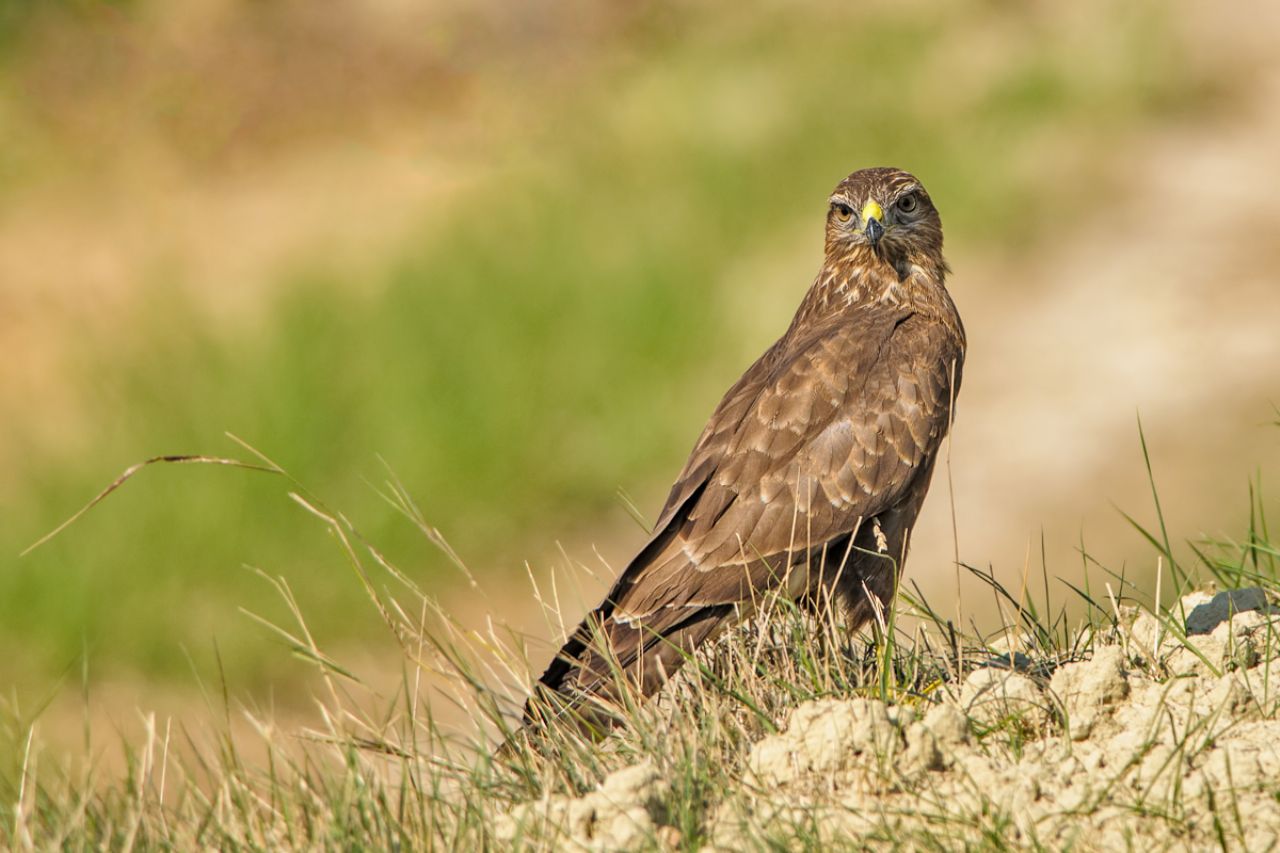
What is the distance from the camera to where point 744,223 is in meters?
12.6

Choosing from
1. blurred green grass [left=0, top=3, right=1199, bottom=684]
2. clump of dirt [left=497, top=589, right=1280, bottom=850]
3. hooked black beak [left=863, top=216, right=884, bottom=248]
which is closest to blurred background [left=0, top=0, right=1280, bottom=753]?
blurred green grass [left=0, top=3, right=1199, bottom=684]

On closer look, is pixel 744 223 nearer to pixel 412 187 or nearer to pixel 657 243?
pixel 657 243

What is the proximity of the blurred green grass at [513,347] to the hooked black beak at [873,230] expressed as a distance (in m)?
4.90

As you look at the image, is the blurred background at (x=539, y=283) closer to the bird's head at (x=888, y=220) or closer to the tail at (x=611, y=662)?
the bird's head at (x=888, y=220)

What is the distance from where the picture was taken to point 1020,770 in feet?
10.6

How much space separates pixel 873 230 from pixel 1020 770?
2.37 metres

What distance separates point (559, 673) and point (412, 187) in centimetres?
1166

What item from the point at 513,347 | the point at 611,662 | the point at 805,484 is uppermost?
the point at 513,347

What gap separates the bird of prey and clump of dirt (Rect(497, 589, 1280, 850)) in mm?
815

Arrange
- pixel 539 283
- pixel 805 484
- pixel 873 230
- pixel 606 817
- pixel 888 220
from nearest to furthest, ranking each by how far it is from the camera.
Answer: pixel 606 817
pixel 805 484
pixel 873 230
pixel 888 220
pixel 539 283

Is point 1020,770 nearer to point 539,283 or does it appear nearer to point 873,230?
point 873,230

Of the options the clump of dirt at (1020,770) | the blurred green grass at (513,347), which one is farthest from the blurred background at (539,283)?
the clump of dirt at (1020,770)

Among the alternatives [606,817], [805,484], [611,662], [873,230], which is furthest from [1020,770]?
[873,230]

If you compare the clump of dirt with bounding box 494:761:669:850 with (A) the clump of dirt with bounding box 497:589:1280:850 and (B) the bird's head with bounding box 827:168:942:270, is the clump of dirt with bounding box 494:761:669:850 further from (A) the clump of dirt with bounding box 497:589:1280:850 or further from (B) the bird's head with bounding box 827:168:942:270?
(B) the bird's head with bounding box 827:168:942:270
